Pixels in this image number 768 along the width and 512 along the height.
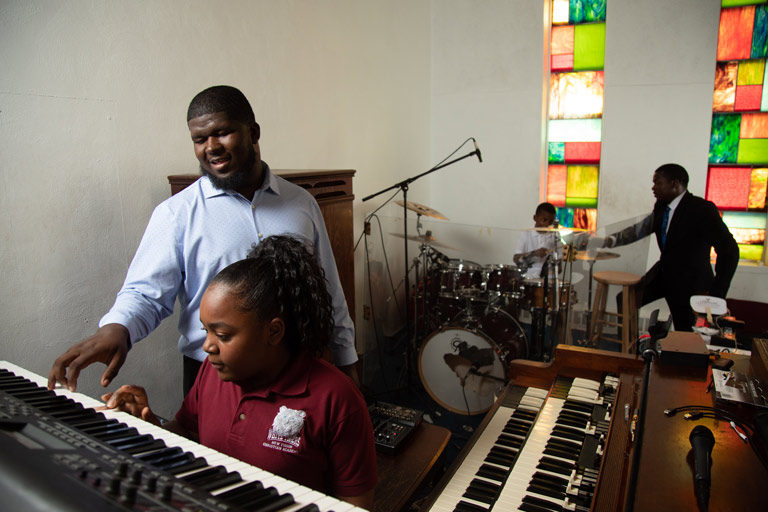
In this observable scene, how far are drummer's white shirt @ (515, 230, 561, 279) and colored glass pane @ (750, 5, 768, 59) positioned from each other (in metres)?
3.08

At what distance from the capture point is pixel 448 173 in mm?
6109

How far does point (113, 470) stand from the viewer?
84 centimetres

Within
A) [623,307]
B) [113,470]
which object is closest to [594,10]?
[623,307]

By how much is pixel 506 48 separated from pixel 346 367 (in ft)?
15.1

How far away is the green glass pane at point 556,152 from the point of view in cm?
586

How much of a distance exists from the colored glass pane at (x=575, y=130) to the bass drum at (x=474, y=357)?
2.88 meters

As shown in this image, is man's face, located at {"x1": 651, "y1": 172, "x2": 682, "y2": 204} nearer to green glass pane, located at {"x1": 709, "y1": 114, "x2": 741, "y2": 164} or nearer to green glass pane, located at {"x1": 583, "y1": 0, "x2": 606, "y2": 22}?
green glass pane, located at {"x1": 709, "y1": 114, "x2": 741, "y2": 164}

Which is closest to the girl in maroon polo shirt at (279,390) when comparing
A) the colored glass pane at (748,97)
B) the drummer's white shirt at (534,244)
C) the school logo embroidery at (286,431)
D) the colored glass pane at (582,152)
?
the school logo embroidery at (286,431)

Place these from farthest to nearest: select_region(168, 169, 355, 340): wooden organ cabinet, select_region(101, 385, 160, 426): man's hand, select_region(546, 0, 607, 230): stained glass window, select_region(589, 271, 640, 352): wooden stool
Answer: select_region(546, 0, 607, 230): stained glass window → select_region(589, 271, 640, 352): wooden stool → select_region(168, 169, 355, 340): wooden organ cabinet → select_region(101, 385, 160, 426): man's hand

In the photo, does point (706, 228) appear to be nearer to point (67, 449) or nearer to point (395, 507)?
point (395, 507)

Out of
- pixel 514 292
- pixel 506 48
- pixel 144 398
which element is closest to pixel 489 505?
pixel 144 398

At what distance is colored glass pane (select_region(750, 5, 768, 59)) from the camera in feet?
16.1

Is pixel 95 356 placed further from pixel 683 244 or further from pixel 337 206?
pixel 683 244

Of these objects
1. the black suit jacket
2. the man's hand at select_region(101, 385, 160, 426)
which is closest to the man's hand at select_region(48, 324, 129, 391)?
the man's hand at select_region(101, 385, 160, 426)
